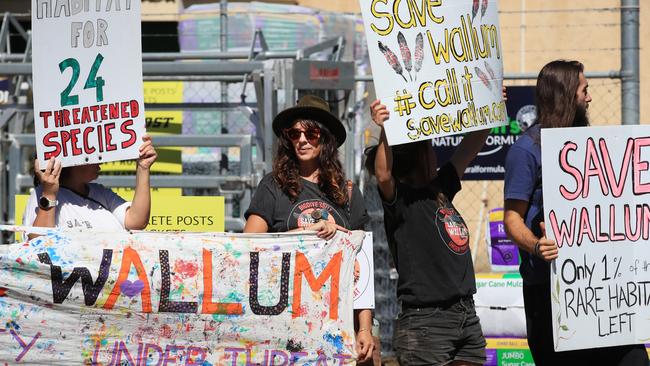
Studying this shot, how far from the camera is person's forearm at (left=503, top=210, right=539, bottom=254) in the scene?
14.8ft

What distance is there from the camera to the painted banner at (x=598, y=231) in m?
4.50

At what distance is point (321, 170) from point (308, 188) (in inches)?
4.4

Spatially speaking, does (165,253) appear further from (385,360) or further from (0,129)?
(0,129)

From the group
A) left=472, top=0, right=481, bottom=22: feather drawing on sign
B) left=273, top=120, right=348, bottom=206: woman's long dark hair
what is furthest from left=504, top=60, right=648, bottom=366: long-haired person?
left=273, top=120, right=348, bottom=206: woman's long dark hair

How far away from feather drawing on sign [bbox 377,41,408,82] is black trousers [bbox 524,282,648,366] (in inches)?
42.7

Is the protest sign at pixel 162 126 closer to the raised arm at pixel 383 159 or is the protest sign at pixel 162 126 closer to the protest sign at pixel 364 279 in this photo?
the protest sign at pixel 364 279

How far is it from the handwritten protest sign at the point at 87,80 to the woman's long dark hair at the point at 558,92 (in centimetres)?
171

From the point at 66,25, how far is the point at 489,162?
4080mm

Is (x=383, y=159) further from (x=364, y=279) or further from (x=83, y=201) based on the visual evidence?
(x=83, y=201)

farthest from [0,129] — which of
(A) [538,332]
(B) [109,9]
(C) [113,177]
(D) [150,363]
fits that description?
(A) [538,332]

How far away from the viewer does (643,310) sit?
4.74 metres

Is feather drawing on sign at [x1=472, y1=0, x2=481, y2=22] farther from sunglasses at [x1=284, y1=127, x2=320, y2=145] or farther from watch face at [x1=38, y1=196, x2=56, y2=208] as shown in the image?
watch face at [x1=38, y1=196, x2=56, y2=208]

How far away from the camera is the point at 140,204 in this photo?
4.55 meters

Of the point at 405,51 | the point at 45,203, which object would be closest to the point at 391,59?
the point at 405,51
